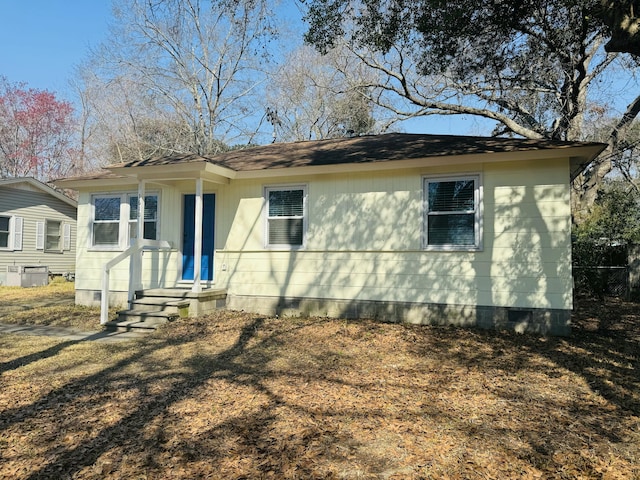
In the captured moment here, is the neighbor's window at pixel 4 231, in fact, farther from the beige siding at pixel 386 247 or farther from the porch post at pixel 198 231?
the porch post at pixel 198 231

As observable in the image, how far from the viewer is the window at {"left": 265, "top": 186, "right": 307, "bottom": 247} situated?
942 cm

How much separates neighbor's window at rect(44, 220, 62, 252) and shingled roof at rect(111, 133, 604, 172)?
1240 centimetres

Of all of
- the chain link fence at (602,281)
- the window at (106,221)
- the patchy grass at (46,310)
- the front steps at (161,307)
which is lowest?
the patchy grass at (46,310)

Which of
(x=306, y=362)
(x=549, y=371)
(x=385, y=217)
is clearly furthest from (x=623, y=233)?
(x=306, y=362)

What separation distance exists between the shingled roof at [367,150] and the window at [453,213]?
2.01ft

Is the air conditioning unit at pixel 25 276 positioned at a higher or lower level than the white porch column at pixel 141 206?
lower

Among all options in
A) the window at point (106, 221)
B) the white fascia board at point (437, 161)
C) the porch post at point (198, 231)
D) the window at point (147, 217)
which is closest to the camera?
the white fascia board at point (437, 161)

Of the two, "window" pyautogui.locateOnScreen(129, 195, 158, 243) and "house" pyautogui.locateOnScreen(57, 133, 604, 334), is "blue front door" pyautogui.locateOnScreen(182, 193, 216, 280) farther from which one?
"window" pyautogui.locateOnScreen(129, 195, 158, 243)

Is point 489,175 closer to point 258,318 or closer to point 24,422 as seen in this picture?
point 258,318

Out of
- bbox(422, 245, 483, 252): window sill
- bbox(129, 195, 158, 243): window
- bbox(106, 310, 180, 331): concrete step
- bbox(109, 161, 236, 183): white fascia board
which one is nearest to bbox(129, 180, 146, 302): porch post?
bbox(109, 161, 236, 183): white fascia board

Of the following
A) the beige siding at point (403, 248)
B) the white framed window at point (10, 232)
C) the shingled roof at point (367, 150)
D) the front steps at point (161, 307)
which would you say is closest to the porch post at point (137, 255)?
the front steps at point (161, 307)

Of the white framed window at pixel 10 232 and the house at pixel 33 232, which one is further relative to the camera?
the white framed window at pixel 10 232

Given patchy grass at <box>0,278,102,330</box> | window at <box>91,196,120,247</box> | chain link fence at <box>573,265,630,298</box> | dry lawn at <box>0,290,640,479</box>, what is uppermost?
window at <box>91,196,120,247</box>

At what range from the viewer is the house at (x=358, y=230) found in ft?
25.5
